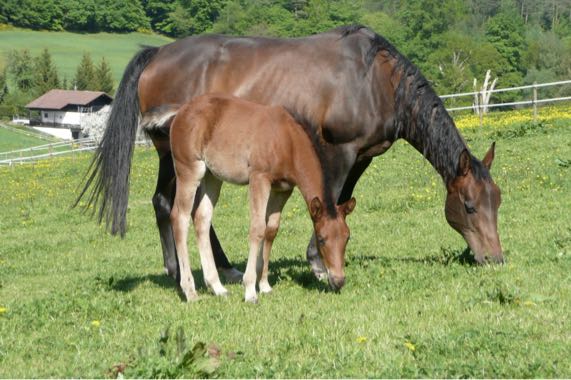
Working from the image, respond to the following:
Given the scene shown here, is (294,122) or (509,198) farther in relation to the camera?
(509,198)

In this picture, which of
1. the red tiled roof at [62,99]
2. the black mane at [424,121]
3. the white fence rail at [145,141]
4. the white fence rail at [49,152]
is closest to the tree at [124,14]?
the red tiled roof at [62,99]

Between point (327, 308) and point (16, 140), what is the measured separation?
75.1 m

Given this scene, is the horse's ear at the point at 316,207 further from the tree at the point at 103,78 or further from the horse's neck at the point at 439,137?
the tree at the point at 103,78

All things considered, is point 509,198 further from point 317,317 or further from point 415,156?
→ point 317,317

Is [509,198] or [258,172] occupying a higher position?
[258,172]

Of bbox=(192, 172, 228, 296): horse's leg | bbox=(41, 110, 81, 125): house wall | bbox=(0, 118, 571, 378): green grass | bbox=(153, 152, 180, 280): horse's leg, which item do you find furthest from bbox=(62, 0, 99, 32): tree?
bbox=(192, 172, 228, 296): horse's leg

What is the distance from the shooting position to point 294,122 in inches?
288

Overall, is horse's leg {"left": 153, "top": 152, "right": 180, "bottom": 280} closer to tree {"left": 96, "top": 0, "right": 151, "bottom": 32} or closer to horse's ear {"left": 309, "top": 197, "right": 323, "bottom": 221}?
horse's ear {"left": 309, "top": 197, "right": 323, "bottom": 221}

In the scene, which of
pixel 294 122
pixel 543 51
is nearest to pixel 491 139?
pixel 294 122

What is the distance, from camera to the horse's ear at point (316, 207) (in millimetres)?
6988

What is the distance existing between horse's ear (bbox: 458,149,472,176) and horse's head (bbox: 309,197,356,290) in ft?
5.13

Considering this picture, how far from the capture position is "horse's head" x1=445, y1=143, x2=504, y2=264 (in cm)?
795

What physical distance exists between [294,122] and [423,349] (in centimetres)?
285

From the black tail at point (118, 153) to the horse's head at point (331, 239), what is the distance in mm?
2256
